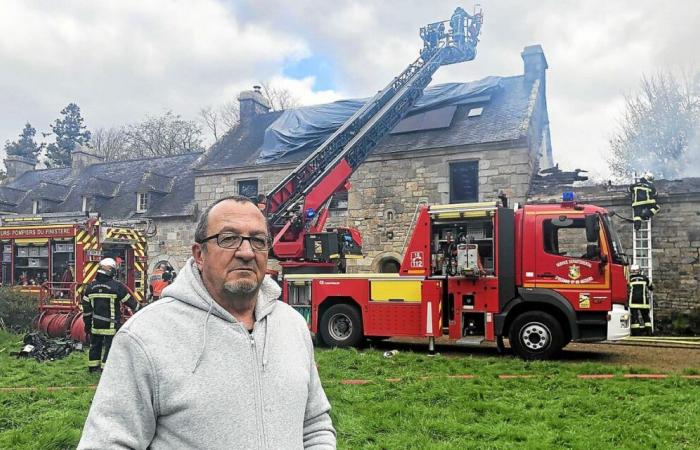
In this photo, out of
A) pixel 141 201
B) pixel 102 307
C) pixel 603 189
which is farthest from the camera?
pixel 141 201

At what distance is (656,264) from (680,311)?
1.31m

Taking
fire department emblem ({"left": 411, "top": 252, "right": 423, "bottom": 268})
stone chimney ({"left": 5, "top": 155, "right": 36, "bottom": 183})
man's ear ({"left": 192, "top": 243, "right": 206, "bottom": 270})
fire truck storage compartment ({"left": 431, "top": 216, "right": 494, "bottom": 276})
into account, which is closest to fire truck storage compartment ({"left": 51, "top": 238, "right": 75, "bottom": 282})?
fire department emblem ({"left": 411, "top": 252, "right": 423, "bottom": 268})

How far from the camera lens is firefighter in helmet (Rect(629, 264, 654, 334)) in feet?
44.8

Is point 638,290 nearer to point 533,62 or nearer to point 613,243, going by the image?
point 613,243

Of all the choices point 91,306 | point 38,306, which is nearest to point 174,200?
point 38,306

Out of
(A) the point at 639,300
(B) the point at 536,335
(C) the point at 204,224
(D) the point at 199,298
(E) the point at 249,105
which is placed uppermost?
(E) the point at 249,105

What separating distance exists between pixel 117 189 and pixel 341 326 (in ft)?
63.9

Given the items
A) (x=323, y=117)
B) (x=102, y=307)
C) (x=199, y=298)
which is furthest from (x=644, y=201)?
(x=199, y=298)

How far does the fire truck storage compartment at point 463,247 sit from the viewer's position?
31.7ft

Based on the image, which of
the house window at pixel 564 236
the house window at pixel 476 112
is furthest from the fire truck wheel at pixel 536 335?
the house window at pixel 476 112

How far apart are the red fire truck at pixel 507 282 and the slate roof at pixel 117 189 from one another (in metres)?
13.8

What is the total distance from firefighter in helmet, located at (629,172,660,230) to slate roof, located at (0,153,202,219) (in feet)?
49.1

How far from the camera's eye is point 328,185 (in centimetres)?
1280

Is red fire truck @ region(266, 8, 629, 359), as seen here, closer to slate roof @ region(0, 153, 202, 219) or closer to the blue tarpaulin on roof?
the blue tarpaulin on roof
